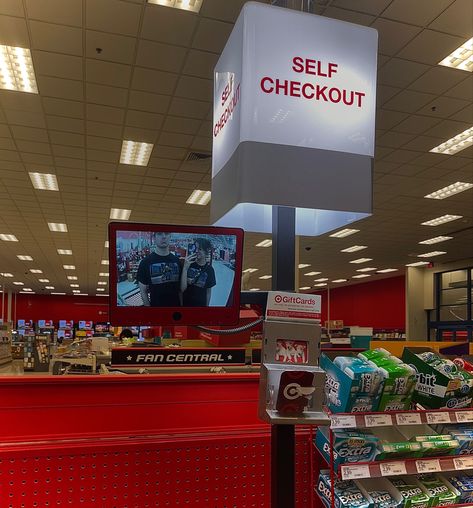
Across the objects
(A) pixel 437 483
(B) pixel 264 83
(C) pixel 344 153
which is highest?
(B) pixel 264 83

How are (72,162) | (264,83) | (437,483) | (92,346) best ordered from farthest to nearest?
1. (92,346)
2. (72,162)
3. (437,483)
4. (264,83)

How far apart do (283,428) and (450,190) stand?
903cm

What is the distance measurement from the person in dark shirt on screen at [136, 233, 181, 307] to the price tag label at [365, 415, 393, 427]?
877mm

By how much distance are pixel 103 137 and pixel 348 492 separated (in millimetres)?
6281

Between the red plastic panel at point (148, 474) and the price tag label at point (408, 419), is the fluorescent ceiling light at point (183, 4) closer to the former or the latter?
the red plastic panel at point (148, 474)

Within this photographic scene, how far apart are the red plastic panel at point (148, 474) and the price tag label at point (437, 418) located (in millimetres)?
572

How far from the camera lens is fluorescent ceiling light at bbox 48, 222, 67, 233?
502 inches

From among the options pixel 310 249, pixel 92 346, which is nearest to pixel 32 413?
pixel 92 346

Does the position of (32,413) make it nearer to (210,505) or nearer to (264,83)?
(210,505)

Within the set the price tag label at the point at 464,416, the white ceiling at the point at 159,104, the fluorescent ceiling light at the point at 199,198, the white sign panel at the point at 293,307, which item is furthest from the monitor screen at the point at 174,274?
the fluorescent ceiling light at the point at 199,198

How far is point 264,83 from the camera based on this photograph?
1.51 m

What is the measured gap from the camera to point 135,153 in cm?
764

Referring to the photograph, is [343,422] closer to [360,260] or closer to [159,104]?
[159,104]

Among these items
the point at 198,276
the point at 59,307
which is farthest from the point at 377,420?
the point at 59,307
